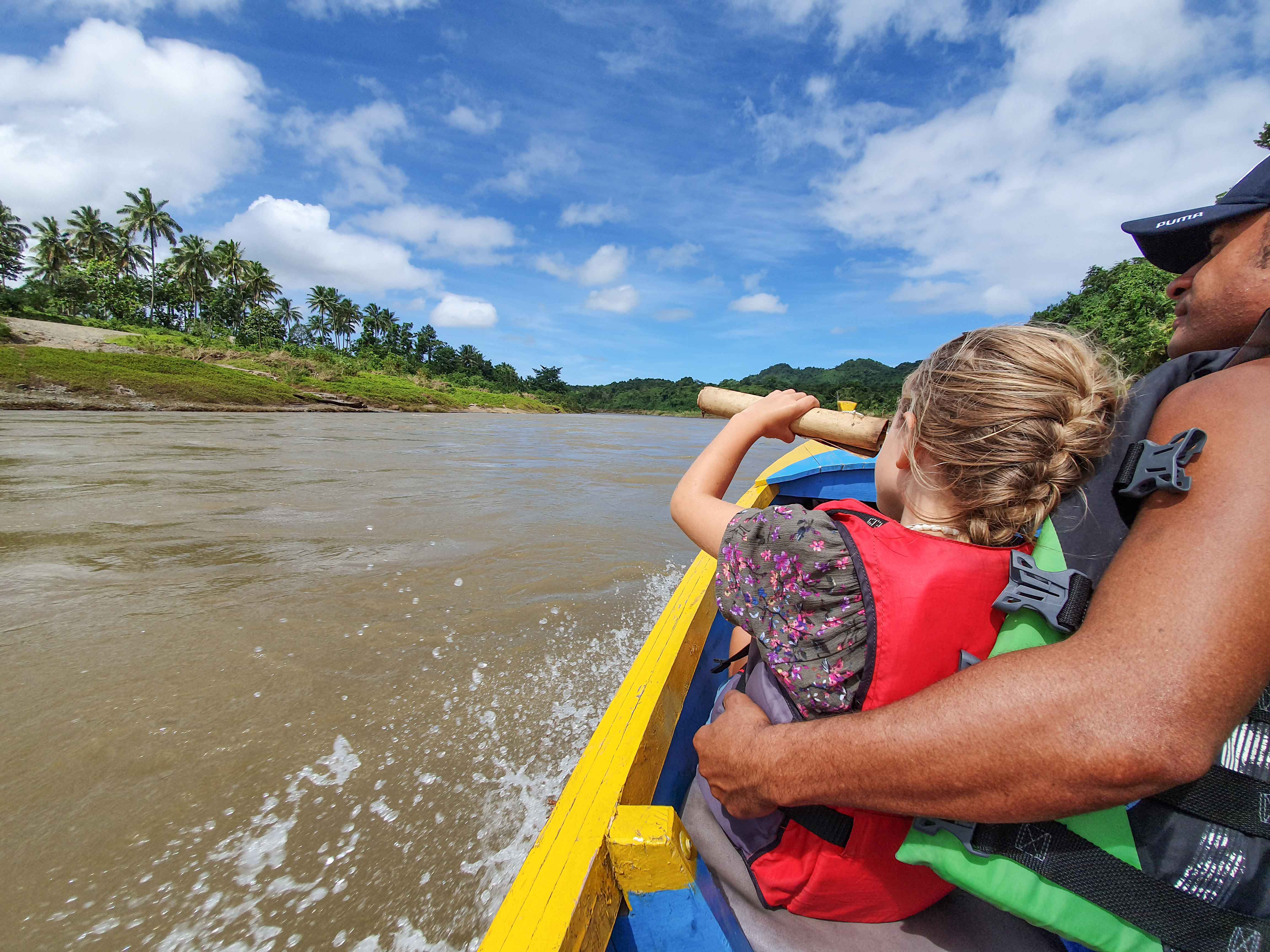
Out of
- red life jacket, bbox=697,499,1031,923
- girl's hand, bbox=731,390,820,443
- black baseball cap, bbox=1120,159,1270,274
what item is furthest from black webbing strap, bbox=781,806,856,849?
black baseball cap, bbox=1120,159,1270,274

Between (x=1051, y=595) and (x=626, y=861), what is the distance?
2.53ft

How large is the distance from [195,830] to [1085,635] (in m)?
2.45

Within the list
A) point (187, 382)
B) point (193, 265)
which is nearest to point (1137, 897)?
point (187, 382)

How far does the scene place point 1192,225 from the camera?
0.94 m

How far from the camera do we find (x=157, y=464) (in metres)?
7.85

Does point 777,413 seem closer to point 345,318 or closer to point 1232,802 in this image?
point 1232,802

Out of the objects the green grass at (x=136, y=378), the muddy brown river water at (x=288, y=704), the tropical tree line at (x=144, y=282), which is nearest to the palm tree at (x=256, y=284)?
the tropical tree line at (x=144, y=282)

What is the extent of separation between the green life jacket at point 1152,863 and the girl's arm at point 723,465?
1.73 ft

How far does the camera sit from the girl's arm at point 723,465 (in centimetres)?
113

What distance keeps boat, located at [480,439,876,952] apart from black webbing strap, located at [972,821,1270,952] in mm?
523

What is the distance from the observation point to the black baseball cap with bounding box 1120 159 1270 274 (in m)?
0.86

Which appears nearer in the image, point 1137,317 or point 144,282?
point 1137,317

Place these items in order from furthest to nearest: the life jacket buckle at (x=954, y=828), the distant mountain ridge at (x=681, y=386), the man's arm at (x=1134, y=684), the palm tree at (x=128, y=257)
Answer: the distant mountain ridge at (x=681, y=386), the palm tree at (x=128, y=257), the life jacket buckle at (x=954, y=828), the man's arm at (x=1134, y=684)

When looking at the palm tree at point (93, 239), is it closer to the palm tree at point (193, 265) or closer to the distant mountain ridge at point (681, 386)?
the palm tree at point (193, 265)
